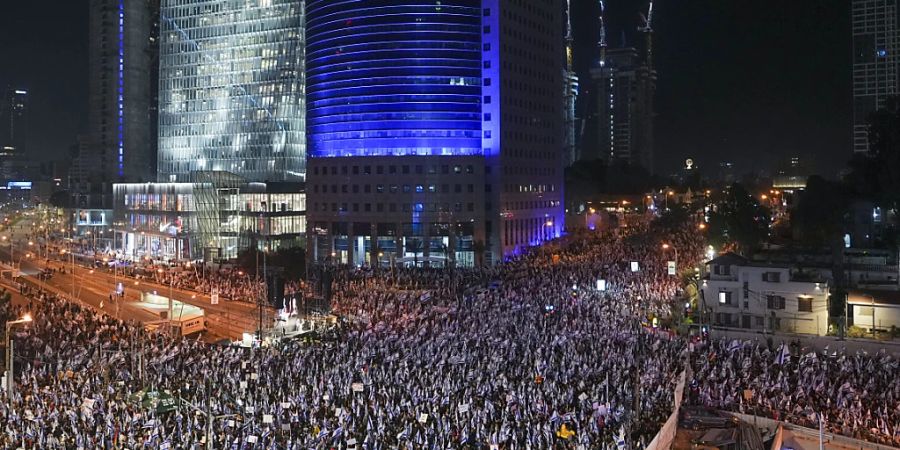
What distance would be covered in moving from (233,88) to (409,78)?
27.1 meters

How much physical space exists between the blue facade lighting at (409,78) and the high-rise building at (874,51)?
61560 mm

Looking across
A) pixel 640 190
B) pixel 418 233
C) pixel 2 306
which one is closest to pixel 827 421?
pixel 2 306

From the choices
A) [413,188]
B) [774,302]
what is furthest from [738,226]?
[413,188]

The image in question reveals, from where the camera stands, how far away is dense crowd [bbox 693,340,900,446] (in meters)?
20.4

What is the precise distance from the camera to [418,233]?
73.6 meters

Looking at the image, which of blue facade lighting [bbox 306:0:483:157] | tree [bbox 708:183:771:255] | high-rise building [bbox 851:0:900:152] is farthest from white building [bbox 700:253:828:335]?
high-rise building [bbox 851:0:900:152]

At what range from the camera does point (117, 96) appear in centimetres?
10450

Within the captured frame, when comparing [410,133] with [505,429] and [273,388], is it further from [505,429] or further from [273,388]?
[505,429]

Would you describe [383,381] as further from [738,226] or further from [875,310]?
[738,226]

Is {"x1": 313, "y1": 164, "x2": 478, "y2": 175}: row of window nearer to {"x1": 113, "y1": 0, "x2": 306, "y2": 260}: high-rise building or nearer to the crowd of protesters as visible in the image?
{"x1": 113, "y1": 0, "x2": 306, "y2": 260}: high-rise building

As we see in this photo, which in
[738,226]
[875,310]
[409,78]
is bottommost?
[875,310]

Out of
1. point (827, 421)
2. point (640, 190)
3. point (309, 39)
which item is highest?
point (309, 39)

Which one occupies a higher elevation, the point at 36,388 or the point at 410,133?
the point at 410,133

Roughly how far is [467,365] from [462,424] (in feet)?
17.1
